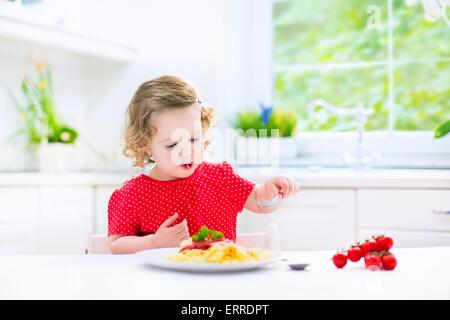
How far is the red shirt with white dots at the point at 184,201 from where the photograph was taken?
1654 mm

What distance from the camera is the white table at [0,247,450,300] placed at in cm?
89

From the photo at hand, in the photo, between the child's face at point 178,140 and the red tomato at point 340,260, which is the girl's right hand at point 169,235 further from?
the red tomato at point 340,260

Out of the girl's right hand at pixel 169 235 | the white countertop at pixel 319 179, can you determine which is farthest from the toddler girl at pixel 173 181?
the white countertop at pixel 319 179

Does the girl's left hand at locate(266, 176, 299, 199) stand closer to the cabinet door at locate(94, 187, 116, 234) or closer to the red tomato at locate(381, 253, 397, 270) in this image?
the red tomato at locate(381, 253, 397, 270)

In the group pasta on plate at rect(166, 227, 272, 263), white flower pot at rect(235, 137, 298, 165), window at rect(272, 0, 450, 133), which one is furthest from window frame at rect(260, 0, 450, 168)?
pasta on plate at rect(166, 227, 272, 263)

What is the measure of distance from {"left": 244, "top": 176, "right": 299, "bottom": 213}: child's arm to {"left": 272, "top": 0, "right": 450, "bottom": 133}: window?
1549mm

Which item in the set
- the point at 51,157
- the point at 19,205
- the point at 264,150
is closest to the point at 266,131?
the point at 264,150

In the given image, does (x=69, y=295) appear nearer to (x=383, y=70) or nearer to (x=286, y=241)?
(x=286, y=241)

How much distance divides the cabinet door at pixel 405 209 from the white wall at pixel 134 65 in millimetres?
925

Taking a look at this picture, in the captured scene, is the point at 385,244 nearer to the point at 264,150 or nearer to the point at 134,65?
the point at 264,150

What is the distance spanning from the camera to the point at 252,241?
63.0 inches

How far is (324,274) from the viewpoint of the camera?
→ 41.1 inches

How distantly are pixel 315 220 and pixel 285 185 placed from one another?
39.3 inches

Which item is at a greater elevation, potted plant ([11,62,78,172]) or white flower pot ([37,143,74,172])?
potted plant ([11,62,78,172])
